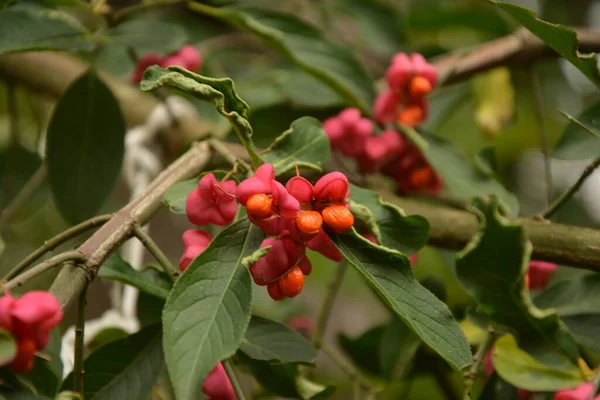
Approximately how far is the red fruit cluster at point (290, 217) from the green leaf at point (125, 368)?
0.37 ft

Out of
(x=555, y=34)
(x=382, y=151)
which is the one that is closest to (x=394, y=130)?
(x=382, y=151)

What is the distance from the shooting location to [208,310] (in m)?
0.39

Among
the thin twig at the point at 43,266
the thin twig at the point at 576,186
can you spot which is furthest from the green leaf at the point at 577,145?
the thin twig at the point at 43,266

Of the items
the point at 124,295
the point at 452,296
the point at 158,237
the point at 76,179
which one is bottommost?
the point at 158,237

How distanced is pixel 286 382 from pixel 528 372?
0.59ft

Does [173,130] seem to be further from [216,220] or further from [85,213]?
[216,220]

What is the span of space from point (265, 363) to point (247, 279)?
0.12 metres

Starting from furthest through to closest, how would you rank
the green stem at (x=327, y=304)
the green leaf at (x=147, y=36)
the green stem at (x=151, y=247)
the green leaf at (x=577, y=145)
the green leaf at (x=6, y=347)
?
the green stem at (x=327, y=304)
the green leaf at (x=147, y=36)
the green leaf at (x=577, y=145)
the green stem at (x=151, y=247)
the green leaf at (x=6, y=347)

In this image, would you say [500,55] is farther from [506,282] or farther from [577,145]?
[506,282]

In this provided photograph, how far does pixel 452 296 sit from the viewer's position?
3.87 feet

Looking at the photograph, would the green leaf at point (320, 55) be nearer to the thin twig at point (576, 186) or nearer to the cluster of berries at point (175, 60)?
the cluster of berries at point (175, 60)

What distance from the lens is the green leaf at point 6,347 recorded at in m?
0.33

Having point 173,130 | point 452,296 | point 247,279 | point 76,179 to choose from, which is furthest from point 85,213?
point 452,296

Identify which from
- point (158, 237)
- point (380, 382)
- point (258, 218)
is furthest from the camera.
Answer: point (158, 237)
